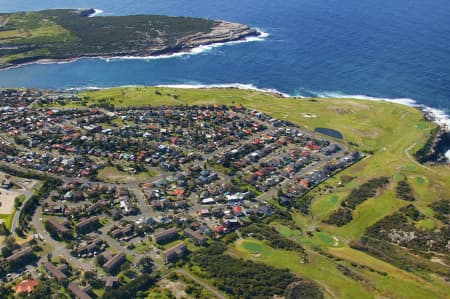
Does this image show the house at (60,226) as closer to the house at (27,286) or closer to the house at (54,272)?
the house at (54,272)

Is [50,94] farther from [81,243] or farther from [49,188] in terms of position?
[81,243]

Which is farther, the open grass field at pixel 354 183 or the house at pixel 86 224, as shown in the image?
the house at pixel 86 224

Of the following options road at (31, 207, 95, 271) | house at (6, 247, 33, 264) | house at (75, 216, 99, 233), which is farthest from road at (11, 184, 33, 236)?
house at (75, 216, 99, 233)

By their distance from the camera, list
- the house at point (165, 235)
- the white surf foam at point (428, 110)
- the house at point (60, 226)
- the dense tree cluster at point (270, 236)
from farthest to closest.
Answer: the white surf foam at point (428, 110) < the house at point (60, 226) < the dense tree cluster at point (270, 236) < the house at point (165, 235)

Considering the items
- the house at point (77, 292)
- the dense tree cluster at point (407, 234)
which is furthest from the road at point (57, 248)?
the dense tree cluster at point (407, 234)

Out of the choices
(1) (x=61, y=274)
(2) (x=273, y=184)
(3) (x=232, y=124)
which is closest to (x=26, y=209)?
(1) (x=61, y=274)

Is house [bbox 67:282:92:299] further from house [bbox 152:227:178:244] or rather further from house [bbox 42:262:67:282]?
house [bbox 152:227:178:244]
